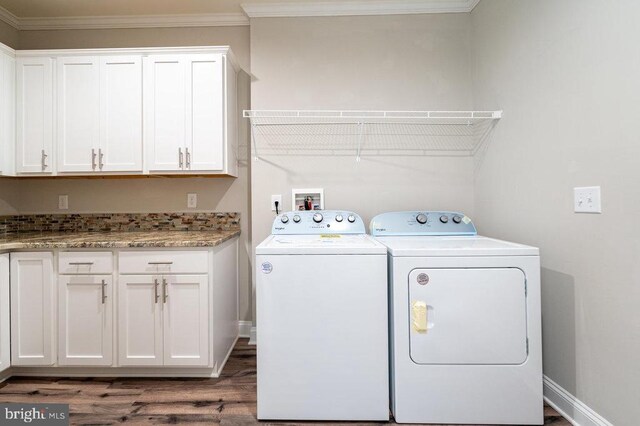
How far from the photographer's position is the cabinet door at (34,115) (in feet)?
7.01

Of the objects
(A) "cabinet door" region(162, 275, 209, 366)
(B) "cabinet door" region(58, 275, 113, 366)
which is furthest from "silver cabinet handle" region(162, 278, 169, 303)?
(B) "cabinet door" region(58, 275, 113, 366)

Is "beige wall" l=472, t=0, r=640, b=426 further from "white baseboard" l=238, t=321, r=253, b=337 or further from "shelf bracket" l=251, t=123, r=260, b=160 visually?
"white baseboard" l=238, t=321, r=253, b=337

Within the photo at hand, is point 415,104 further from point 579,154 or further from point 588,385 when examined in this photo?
point 588,385

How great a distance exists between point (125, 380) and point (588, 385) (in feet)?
8.14

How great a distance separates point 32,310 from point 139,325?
661mm

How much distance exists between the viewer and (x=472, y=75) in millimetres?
2336

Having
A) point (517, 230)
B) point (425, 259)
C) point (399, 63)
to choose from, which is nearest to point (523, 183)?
point (517, 230)

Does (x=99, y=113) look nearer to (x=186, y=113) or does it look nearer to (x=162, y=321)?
(x=186, y=113)

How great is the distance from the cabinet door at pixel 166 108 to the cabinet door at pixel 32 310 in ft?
3.05

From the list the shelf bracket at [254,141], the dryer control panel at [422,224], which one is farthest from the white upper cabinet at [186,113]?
the dryer control panel at [422,224]

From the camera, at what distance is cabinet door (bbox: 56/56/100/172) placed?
6.99 ft

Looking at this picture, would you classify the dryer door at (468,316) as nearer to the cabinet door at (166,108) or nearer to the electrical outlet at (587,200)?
the electrical outlet at (587,200)

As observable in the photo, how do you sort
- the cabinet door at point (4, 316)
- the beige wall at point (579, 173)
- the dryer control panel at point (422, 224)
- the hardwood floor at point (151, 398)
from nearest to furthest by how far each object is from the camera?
the beige wall at point (579, 173), the hardwood floor at point (151, 398), the cabinet door at point (4, 316), the dryer control panel at point (422, 224)

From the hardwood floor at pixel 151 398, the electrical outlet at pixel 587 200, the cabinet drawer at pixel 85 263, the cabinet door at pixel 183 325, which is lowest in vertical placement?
the hardwood floor at pixel 151 398
